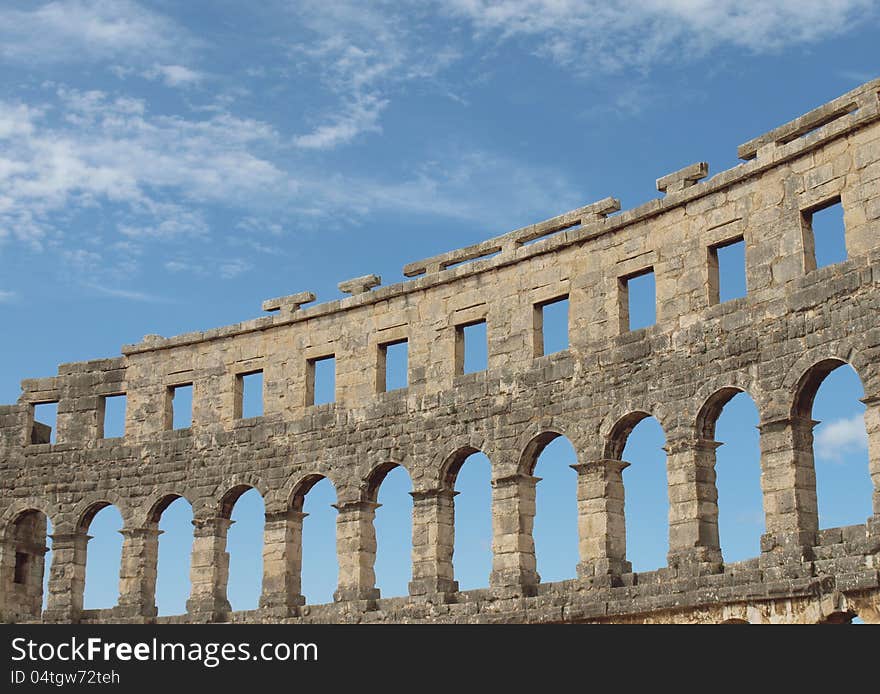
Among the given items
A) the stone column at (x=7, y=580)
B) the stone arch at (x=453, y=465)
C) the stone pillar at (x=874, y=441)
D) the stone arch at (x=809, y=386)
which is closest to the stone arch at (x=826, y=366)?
the stone arch at (x=809, y=386)

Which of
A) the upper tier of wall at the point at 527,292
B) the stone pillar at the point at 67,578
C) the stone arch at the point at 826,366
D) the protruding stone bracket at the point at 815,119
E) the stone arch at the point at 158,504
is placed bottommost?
the stone pillar at the point at 67,578

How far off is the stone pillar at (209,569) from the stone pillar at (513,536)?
6.31 m

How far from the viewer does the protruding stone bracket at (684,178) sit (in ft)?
82.4

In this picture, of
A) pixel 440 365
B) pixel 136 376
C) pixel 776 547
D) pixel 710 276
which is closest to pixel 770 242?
pixel 710 276

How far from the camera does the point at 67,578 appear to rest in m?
31.0

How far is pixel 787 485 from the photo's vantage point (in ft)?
73.0

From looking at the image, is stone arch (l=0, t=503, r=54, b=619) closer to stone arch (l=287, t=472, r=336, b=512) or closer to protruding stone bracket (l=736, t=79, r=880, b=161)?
stone arch (l=287, t=472, r=336, b=512)

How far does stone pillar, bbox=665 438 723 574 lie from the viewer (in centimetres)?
2336

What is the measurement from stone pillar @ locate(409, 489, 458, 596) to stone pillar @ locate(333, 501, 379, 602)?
1.13m

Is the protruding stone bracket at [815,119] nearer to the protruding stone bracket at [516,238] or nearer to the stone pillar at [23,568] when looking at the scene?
the protruding stone bracket at [516,238]

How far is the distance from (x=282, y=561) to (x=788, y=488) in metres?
10.7

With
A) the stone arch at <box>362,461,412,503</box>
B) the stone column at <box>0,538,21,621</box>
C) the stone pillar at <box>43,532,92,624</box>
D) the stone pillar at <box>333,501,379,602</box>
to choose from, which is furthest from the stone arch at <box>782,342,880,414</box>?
the stone column at <box>0,538,21,621</box>
